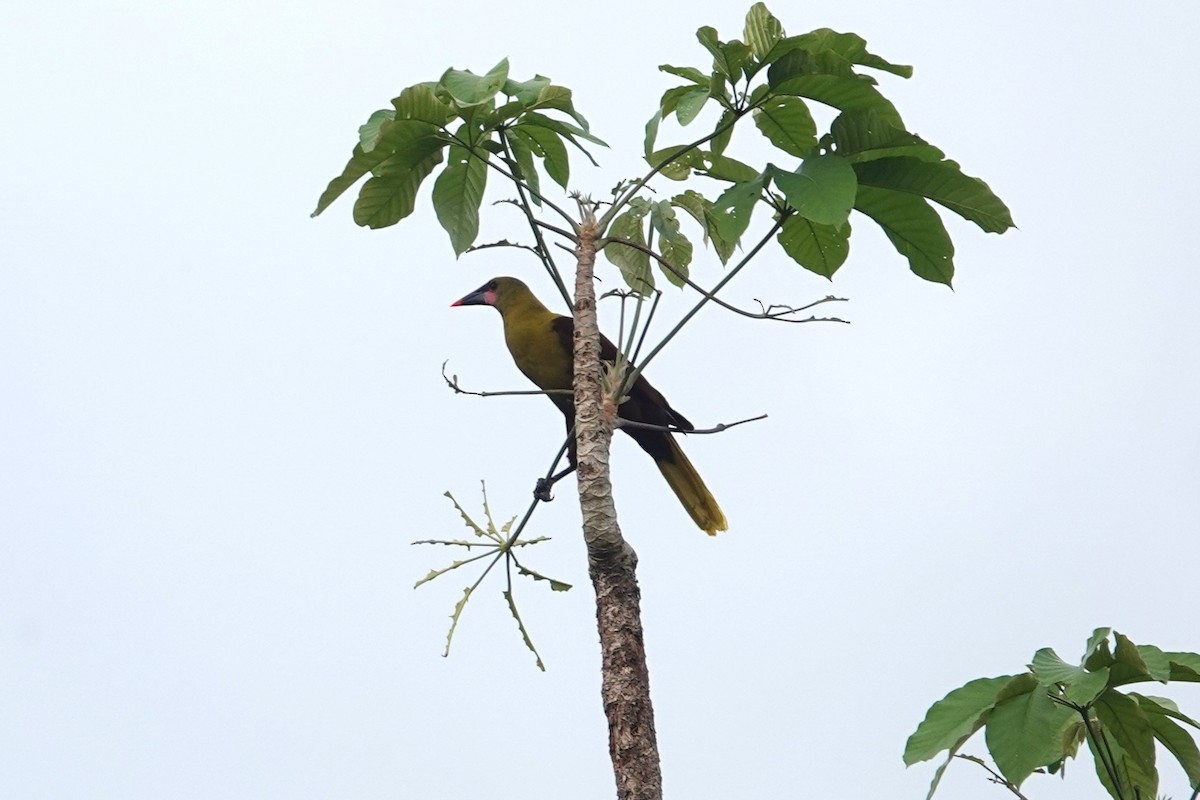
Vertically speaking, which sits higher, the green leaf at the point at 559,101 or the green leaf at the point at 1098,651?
the green leaf at the point at 559,101

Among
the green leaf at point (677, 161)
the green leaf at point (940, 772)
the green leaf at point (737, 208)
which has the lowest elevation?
the green leaf at point (940, 772)

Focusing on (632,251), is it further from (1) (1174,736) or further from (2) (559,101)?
(1) (1174,736)

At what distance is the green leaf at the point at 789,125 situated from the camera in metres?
2.28

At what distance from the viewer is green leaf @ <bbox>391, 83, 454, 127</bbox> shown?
2.19m

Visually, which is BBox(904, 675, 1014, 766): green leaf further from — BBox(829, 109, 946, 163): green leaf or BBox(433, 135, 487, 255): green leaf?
BBox(433, 135, 487, 255): green leaf

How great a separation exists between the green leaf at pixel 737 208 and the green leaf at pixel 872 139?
15cm

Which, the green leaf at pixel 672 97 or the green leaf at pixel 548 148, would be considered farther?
the green leaf at pixel 548 148

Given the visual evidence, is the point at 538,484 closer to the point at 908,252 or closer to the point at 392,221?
the point at 392,221

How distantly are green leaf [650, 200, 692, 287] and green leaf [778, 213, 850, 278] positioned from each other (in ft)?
0.67

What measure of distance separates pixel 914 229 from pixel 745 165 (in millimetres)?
382

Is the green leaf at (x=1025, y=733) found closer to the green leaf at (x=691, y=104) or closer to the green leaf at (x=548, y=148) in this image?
the green leaf at (x=691, y=104)

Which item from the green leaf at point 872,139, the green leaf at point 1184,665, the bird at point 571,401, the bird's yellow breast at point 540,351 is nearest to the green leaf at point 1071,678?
the green leaf at point 1184,665

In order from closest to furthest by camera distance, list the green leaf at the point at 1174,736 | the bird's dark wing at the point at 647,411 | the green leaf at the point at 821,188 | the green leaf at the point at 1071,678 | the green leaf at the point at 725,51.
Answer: the green leaf at the point at 1071,678
the green leaf at the point at 1174,736
the green leaf at the point at 821,188
the green leaf at the point at 725,51
the bird's dark wing at the point at 647,411

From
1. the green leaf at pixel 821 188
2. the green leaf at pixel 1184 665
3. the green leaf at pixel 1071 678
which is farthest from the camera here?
the green leaf at pixel 821 188
